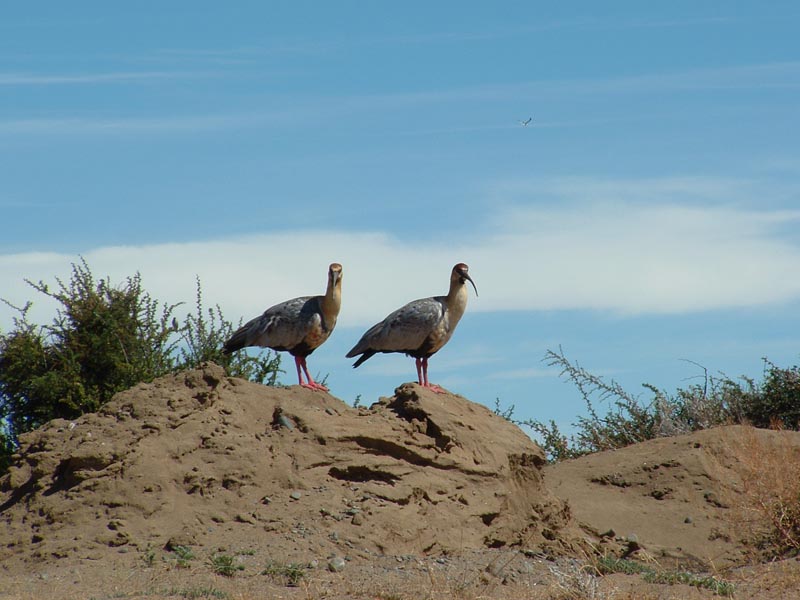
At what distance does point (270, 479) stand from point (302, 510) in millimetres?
510

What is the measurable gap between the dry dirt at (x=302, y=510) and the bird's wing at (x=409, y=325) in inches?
60.1

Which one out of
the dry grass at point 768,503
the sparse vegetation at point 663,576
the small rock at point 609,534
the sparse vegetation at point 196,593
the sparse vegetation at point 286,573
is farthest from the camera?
the small rock at point 609,534

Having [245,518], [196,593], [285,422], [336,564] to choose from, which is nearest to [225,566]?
[196,593]

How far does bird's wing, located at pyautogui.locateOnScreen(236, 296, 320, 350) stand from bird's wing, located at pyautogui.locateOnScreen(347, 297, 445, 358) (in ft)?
2.95

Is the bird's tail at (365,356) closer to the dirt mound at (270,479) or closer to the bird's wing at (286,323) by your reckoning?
the bird's wing at (286,323)

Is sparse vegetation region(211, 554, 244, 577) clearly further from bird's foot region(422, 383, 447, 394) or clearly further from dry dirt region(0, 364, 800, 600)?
bird's foot region(422, 383, 447, 394)

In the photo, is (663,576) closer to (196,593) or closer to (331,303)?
(196,593)

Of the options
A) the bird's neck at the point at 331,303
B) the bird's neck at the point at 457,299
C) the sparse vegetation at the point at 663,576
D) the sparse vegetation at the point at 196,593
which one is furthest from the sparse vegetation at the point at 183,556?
the bird's neck at the point at 457,299

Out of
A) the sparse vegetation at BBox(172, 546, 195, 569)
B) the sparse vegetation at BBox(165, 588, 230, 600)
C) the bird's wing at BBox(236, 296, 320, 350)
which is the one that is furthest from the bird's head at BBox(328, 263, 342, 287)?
the sparse vegetation at BBox(165, 588, 230, 600)

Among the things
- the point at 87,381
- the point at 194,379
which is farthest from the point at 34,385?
the point at 194,379

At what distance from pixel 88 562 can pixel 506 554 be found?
3682mm

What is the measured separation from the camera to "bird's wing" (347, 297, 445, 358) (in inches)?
537

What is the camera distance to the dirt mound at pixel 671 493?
12.3 meters

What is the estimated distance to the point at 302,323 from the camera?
46.1 feet
